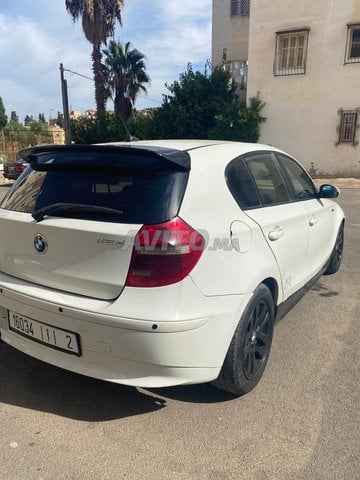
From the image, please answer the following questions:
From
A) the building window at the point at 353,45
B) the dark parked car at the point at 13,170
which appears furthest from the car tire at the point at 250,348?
the building window at the point at 353,45

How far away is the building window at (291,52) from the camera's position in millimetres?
17391

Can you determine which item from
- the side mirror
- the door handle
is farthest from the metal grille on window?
the door handle

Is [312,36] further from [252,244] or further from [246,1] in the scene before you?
[252,244]

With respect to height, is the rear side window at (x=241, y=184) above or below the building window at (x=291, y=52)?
below

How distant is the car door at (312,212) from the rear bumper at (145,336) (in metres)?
1.42

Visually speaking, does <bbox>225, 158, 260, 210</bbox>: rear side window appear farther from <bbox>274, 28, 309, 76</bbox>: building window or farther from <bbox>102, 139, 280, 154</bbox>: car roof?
<bbox>274, 28, 309, 76</bbox>: building window

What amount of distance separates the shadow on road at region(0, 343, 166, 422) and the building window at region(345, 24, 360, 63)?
1782 centimetres

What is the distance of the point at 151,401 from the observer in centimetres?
254

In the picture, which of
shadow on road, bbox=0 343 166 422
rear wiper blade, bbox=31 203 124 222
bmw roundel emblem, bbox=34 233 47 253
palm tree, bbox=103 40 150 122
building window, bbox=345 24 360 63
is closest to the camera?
rear wiper blade, bbox=31 203 124 222

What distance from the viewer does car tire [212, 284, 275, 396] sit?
7.70ft

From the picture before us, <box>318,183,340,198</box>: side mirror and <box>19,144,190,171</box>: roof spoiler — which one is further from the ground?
<box>19,144,190,171</box>: roof spoiler

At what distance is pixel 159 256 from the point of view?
2.02 metres

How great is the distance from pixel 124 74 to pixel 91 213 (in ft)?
90.3

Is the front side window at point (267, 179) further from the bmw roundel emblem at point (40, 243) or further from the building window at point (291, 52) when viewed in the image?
the building window at point (291, 52)
